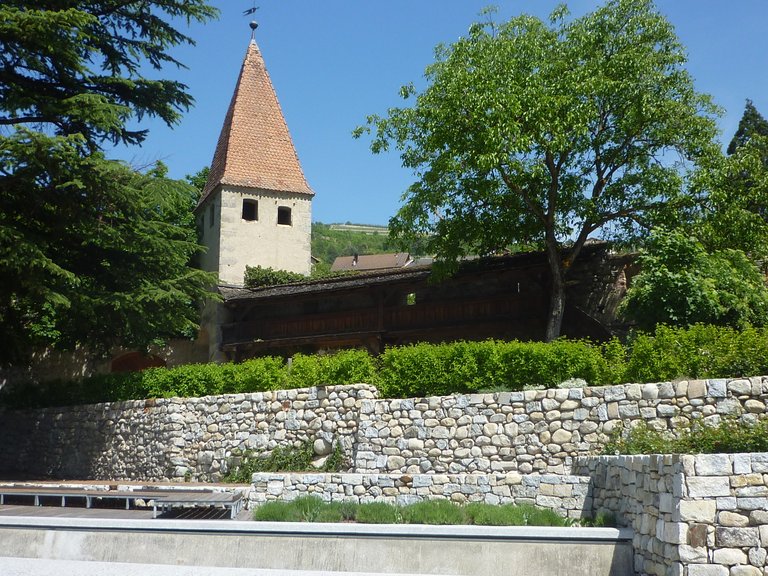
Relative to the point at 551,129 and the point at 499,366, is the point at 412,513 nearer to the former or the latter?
the point at 499,366

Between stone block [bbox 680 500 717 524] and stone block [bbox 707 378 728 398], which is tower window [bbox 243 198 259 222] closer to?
stone block [bbox 707 378 728 398]

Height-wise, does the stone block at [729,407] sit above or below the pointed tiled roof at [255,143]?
below

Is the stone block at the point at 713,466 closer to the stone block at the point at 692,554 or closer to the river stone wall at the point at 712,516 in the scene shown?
the river stone wall at the point at 712,516

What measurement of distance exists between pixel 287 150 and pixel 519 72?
14451 mm

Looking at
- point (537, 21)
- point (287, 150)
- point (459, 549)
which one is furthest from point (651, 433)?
point (287, 150)

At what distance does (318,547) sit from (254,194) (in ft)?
69.9

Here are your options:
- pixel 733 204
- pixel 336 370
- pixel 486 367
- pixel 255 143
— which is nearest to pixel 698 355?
pixel 486 367

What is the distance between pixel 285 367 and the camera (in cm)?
1662

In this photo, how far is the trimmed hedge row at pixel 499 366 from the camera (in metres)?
11.5

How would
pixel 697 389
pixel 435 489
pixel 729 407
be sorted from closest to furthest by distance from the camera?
pixel 729 407, pixel 697 389, pixel 435 489

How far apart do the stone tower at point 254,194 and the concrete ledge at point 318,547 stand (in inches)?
722

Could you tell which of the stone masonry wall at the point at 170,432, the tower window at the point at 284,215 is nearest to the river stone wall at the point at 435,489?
the stone masonry wall at the point at 170,432

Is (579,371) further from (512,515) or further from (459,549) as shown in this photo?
(459,549)

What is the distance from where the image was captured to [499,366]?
43.7ft
